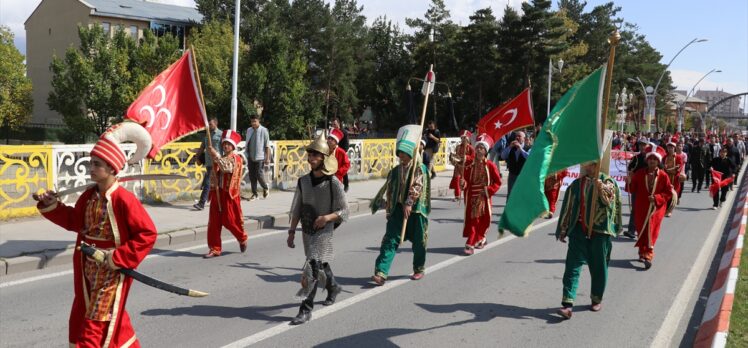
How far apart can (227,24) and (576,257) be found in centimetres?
4158

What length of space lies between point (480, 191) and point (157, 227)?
4973mm

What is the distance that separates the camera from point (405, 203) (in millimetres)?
7418

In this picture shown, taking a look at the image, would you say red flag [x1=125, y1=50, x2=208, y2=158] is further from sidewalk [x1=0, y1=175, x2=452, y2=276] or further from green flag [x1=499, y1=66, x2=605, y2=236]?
green flag [x1=499, y1=66, x2=605, y2=236]

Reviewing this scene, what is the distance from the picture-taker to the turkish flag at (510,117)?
9.84m

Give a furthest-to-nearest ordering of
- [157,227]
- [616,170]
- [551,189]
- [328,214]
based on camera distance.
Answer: [616,170]
[551,189]
[157,227]
[328,214]

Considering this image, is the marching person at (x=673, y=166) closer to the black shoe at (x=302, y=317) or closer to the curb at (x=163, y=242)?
the curb at (x=163, y=242)

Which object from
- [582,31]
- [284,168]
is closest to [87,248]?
[284,168]

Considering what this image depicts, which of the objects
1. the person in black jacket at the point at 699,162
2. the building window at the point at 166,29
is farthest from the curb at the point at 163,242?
the building window at the point at 166,29

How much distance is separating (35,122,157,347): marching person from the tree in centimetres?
4150

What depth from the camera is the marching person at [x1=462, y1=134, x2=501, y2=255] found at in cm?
979

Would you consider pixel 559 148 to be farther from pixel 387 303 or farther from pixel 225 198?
pixel 225 198

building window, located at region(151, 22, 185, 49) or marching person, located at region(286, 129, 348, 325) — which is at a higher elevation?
building window, located at region(151, 22, 185, 49)

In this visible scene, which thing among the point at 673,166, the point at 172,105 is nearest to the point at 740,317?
the point at 172,105

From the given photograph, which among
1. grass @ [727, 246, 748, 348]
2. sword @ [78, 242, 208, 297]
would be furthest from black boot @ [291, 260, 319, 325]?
grass @ [727, 246, 748, 348]
